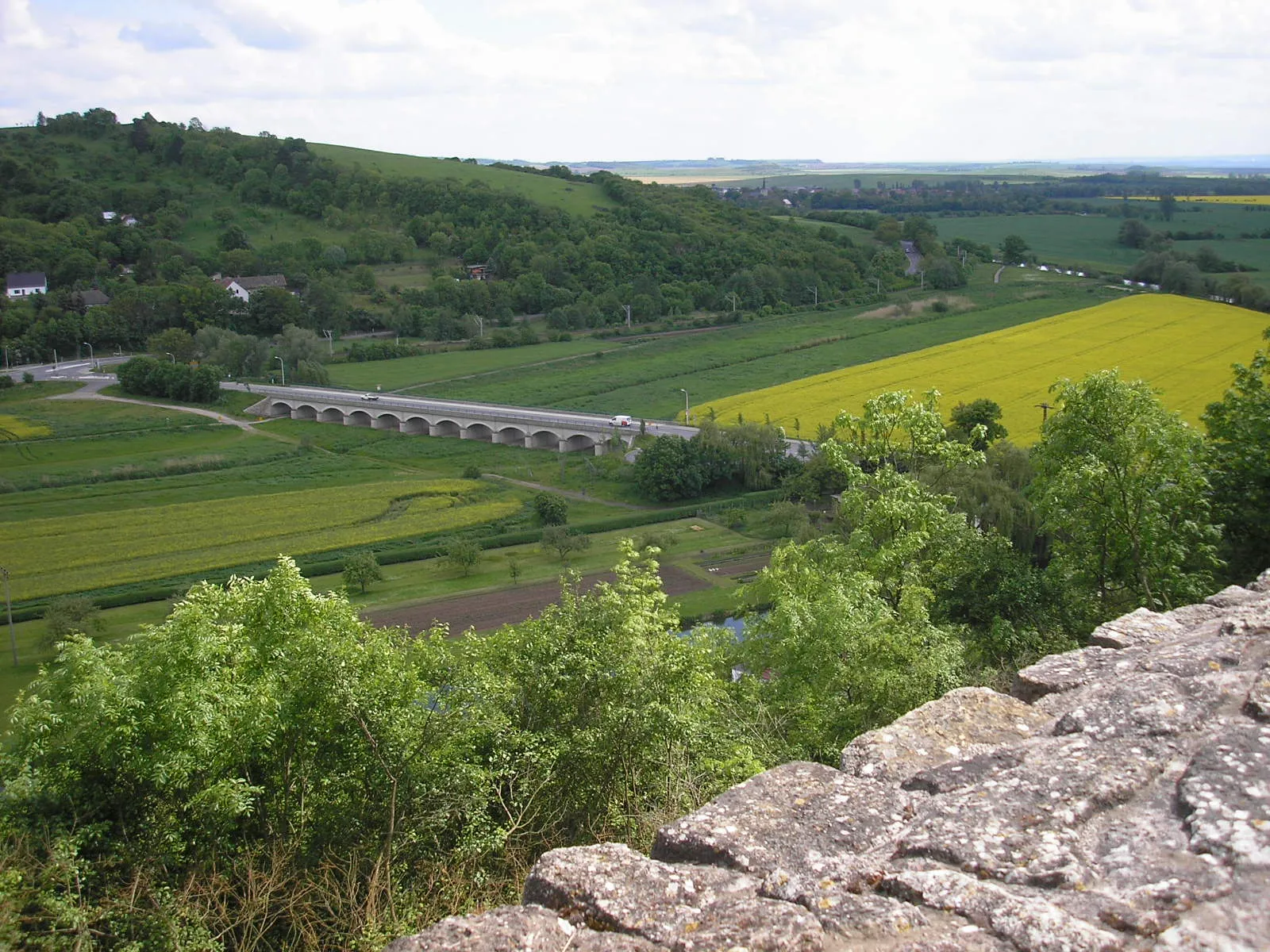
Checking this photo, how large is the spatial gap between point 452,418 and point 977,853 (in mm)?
80853

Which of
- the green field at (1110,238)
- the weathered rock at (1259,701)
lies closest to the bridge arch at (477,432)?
the weathered rock at (1259,701)

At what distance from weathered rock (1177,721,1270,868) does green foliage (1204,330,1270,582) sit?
14.3m

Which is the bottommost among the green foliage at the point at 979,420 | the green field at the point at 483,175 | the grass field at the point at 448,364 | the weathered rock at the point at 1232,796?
the green foliage at the point at 979,420

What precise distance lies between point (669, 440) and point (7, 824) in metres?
58.6

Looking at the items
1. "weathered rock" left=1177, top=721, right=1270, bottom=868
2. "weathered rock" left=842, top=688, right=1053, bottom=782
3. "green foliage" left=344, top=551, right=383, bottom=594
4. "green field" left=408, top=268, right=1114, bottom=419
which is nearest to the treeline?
"weathered rock" left=842, top=688, right=1053, bottom=782

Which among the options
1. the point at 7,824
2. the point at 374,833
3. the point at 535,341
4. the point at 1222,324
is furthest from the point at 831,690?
the point at 535,341

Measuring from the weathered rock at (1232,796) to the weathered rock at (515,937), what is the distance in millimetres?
4354

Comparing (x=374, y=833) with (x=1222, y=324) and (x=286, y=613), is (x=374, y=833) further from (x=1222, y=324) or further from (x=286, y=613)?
(x=1222, y=324)

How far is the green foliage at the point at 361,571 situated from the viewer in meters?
49.7

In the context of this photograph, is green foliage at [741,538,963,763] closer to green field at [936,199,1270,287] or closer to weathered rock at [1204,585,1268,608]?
weathered rock at [1204,585,1268,608]

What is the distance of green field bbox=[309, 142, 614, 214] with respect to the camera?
16875 centimetres

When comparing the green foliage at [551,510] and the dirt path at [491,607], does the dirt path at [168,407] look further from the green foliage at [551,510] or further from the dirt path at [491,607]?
the dirt path at [491,607]

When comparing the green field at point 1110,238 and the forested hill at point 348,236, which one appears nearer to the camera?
the forested hill at point 348,236

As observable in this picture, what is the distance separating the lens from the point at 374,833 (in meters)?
12.7
